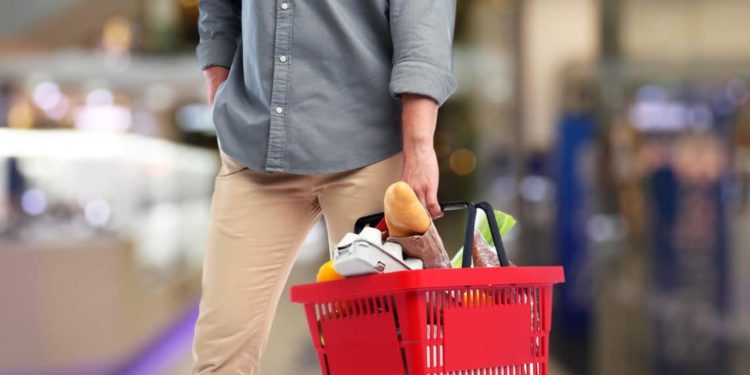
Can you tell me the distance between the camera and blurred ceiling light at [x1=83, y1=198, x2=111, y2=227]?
26.2 ft

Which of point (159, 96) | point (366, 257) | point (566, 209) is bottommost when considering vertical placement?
point (566, 209)

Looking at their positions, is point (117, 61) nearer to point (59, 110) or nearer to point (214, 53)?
point (59, 110)

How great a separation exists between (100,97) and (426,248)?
541 inches

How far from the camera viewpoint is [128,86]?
50.1 feet

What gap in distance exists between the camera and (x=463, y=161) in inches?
618

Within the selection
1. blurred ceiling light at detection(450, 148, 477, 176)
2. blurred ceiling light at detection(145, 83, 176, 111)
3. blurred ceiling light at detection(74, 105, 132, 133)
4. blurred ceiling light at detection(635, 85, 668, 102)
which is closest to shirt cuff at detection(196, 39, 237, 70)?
blurred ceiling light at detection(635, 85, 668, 102)

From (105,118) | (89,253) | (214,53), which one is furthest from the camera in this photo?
(105,118)

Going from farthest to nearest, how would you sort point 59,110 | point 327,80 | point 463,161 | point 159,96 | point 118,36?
point 463,161 → point 159,96 → point 118,36 → point 59,110 → point 327,80

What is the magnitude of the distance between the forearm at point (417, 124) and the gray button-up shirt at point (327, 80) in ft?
0.09

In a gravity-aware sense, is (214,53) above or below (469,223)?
above

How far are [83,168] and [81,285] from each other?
2226mm

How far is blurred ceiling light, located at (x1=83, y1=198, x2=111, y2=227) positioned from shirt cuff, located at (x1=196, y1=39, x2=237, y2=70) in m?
5.82

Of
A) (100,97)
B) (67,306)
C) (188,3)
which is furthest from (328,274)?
(188,3)

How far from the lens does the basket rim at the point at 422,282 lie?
1.63 metres
